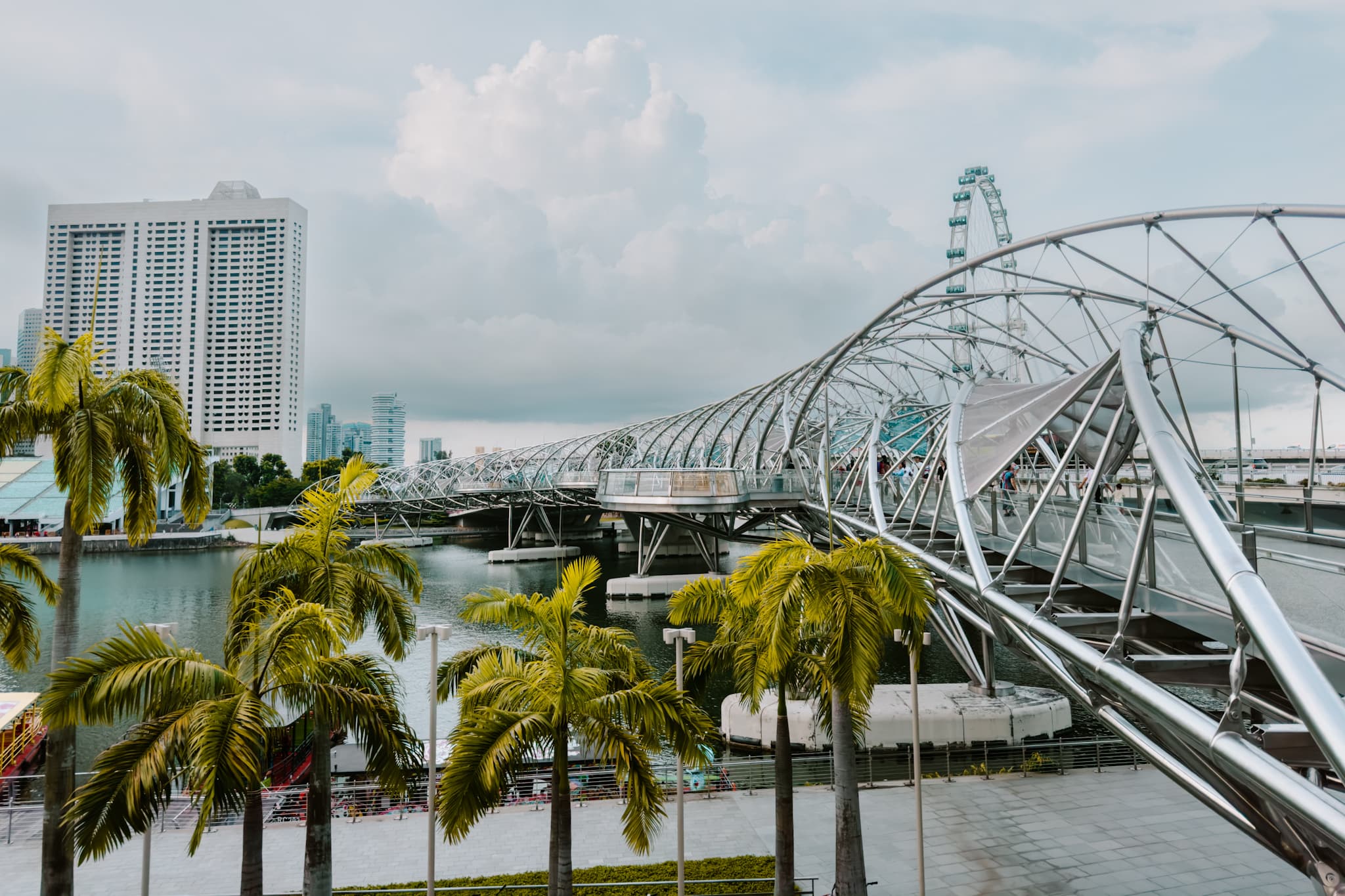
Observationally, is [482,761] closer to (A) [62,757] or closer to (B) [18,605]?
(A) [62,757]

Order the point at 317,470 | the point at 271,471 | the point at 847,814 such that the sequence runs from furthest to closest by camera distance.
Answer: the point at 271,471 < the point at 317,470 < the point at 847,814

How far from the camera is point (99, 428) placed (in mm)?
11688

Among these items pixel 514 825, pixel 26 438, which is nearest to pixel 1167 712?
pixel 514 825

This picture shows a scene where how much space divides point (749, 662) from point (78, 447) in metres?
11.2

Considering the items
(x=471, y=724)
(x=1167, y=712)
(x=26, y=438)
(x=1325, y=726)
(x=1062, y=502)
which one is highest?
(x=26, y=438)

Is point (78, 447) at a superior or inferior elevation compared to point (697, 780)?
superior

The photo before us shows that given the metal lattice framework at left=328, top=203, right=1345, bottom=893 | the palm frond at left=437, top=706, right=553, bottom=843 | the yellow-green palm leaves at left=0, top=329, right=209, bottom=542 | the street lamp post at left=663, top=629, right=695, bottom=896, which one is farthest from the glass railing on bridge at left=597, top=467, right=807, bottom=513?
the yellow-green palm leaves at left=0, top=329, right=209, bottom=542

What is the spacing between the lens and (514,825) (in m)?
18.6

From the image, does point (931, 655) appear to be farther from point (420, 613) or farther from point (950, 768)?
point (420, 613)

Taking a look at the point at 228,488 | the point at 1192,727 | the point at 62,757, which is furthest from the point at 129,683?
the point at 228,488

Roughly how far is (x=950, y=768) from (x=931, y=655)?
16810 millimetres

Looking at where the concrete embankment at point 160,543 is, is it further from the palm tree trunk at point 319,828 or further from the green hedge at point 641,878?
the palm tree trunk at point 319,828

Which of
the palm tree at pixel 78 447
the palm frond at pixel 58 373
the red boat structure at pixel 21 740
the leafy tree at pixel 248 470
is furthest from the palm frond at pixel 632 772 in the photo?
the leafy tree at pixel 248 470

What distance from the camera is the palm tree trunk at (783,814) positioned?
43.9 ft
